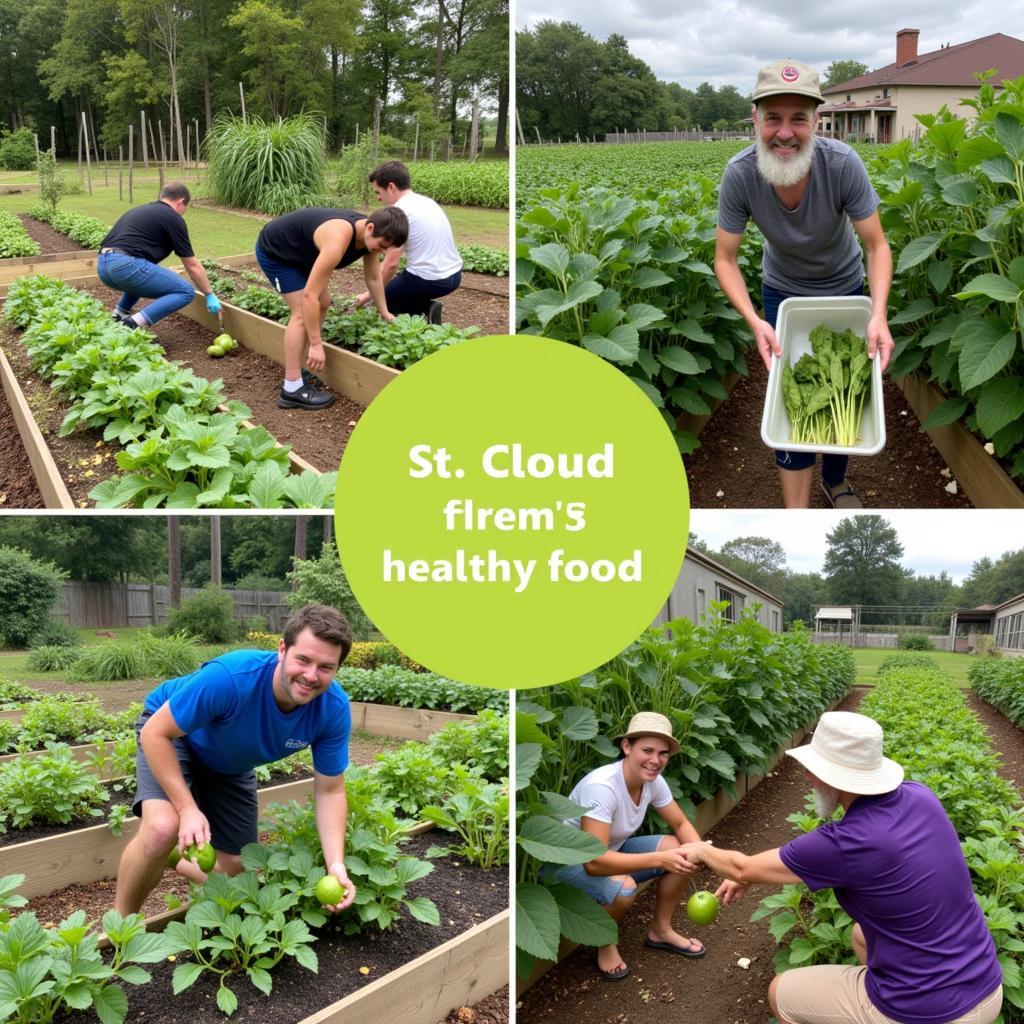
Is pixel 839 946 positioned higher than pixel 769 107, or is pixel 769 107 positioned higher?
pixel 769 107

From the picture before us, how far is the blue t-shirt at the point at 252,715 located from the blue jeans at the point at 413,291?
13.1 feet

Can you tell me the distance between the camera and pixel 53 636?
40.9ft

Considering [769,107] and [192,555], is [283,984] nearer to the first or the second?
[769,107]

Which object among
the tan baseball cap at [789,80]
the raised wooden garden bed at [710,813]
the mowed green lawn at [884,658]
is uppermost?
the tan baseball cap at [789,80]

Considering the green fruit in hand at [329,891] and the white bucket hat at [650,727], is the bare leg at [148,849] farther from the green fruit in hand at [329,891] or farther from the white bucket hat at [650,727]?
the white bucket hat at [650,727]

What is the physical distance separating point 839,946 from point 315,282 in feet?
14.4

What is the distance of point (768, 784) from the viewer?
6211mm

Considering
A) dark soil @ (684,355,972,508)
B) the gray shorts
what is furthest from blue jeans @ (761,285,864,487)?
the gray shorts

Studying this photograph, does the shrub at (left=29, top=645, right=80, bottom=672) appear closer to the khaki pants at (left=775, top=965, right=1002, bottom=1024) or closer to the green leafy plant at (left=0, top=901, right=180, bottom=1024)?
the green leafy plant at (left=0, top=901, right=180, bottom=1024)

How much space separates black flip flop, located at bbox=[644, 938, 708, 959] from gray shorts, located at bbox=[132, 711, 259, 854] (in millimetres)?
1663

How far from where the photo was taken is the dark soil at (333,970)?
254 cm

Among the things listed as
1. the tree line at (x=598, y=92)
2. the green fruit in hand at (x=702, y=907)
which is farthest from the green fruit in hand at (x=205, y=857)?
the tree line at (x=598, y=92)

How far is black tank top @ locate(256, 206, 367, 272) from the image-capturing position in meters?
5.56

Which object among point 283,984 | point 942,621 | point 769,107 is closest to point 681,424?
point 769,107
